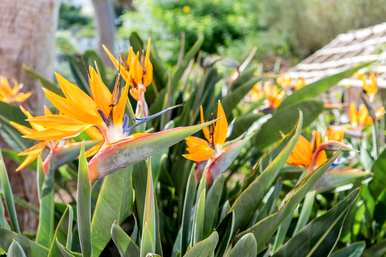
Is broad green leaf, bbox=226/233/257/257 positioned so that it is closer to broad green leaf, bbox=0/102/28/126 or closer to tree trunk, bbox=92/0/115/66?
broad green leaf, bbox=0/102/28/126

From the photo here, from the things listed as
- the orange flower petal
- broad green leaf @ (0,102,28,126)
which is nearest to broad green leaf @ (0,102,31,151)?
broad green leaf @ (0,102,28,126)

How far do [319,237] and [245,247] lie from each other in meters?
0.20

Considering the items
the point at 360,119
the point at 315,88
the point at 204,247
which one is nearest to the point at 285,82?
the point at 360,119

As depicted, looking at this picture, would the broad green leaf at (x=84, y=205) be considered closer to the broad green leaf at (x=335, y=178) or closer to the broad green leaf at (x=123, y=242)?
the broad green leaf at (x=123, y=242)

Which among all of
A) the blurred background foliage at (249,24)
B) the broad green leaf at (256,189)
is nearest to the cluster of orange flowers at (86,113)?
the broad green leaf at (256,189)

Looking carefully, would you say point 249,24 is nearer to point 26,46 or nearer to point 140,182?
point 26,46

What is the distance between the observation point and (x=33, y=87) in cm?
177

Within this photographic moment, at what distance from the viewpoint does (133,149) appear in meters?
0.71

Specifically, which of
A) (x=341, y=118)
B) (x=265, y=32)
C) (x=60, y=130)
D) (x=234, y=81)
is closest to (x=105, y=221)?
(x=60, y=130)

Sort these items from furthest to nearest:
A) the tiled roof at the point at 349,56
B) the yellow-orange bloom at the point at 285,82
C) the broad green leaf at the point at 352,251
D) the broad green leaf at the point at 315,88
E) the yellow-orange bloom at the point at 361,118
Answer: the tiled roof at the point at 349,56 → the yellow-orange bloom at the point at 285,82 → the yellow-orange bloom at the point at 361,118 → the broad green leaf at the point at 315,88 → the broad green leaf at the point at 352,251

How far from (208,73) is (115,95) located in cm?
82

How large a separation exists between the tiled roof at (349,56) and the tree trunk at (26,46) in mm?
1130

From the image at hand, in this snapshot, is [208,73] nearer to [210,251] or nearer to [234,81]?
[234,81]

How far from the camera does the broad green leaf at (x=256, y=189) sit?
0.86 meters
